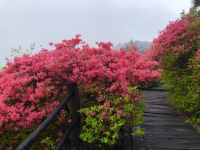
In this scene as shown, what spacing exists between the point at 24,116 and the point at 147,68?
220cm

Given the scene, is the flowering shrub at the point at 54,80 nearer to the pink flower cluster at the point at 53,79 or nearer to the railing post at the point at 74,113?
the pink flower cluster at the point at 53,79

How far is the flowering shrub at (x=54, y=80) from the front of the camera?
528 cm

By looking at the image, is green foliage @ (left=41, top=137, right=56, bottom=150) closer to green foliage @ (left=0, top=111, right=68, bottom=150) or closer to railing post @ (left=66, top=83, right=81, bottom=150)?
green foliage @ (left=0, top=111, right=68, bottom=150)

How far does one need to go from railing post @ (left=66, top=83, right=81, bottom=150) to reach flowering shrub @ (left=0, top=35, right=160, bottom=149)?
0.15 metres

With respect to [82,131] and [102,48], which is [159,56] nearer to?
[102,48]

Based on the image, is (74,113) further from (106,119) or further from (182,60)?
(182,60)

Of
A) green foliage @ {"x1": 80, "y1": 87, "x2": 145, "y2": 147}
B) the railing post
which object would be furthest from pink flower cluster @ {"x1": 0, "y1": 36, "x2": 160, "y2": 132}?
green foliage @ {"x1": 80, "y1": 87, "x2": 145, "y2": 147}

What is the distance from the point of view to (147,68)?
6207 millimetres

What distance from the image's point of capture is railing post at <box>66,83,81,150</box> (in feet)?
17.5

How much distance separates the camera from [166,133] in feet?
27.5

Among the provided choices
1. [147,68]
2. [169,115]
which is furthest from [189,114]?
[147,68]

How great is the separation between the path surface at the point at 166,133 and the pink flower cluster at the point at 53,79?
6.55 feet

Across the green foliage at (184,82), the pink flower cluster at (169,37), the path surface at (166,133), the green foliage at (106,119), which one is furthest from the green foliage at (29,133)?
the pink flower cluster at (169,37)

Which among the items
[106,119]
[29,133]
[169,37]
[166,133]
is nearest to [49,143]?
[29,133]
